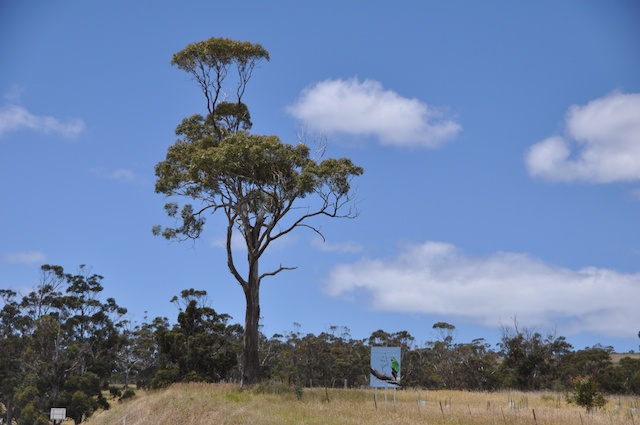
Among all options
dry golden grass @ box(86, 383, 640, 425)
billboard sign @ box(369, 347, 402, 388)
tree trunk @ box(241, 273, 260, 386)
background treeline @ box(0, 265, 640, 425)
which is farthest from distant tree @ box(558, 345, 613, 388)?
billboard sign @ box(369, 347, 402, 388)

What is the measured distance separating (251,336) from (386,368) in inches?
416

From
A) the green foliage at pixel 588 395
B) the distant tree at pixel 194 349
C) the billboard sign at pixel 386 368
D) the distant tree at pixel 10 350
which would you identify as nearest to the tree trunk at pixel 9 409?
the distant tree at pixel 10 350

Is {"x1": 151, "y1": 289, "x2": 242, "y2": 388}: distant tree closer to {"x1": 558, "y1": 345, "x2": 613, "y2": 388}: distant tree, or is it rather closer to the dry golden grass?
the dry golden grass

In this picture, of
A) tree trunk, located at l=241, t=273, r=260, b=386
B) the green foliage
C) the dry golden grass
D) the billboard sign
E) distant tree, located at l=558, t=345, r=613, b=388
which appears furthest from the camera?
distant tree, located at l=558, t=345, r=613, b=388

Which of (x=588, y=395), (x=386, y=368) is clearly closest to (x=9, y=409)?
(x=386, y=368)

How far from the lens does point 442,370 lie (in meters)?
69.6

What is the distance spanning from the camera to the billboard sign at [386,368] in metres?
25.3

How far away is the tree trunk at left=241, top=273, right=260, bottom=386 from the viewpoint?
33.4 meters

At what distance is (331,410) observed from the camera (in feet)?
79.2

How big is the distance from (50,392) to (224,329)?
15970 mm

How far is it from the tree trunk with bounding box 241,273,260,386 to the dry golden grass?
116 centimetres

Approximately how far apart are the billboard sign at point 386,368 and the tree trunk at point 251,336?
31.2ft

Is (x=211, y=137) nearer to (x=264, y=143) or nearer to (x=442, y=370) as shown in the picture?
(x=264, y=143)

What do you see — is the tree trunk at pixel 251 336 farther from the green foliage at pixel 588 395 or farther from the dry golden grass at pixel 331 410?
the green foliage at pixel 588 395
